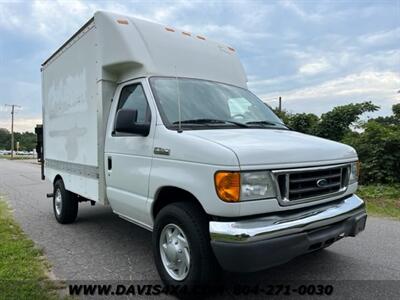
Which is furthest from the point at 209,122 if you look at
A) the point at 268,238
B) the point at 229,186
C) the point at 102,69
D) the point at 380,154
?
the point at 380,154

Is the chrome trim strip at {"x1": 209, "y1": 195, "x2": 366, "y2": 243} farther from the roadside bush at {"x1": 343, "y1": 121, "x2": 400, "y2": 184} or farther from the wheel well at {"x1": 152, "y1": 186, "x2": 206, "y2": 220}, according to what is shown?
the roadside bush at {"x1": 343, "y1": 121, "x2": 400, "y2": 184}

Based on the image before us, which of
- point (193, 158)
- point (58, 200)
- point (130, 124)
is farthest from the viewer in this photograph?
point (58, 200)

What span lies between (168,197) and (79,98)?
8.62 feet

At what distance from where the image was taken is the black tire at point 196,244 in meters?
3.34

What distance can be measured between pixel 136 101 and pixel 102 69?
85 cm

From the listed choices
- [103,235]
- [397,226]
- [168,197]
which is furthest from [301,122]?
[168,197]

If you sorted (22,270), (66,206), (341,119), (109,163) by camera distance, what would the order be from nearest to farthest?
(22,270)
(109,163)
(66,206)
(341,119)

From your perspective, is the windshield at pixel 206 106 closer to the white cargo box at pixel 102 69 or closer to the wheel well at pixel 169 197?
the white cargo box at pixel 102 69

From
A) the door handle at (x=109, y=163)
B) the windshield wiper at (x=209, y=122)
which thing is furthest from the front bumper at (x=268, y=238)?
the door handle at (x=109, y=163)

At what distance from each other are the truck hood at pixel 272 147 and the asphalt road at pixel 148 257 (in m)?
1.37

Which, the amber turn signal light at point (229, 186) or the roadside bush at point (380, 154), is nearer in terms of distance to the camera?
the amber turn signal light at point (229, 186)

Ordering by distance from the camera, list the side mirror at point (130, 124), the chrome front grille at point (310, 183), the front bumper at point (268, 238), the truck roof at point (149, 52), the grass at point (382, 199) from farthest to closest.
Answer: the grass at point (382, 199)
the truck roof at point (149, 52)
the side mirror at point (130, 124)
the chrome front grille at point (310, 183)
the front bumper at point (268, 238)

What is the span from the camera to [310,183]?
355 cm

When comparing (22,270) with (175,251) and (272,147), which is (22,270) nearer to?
(175,251)
